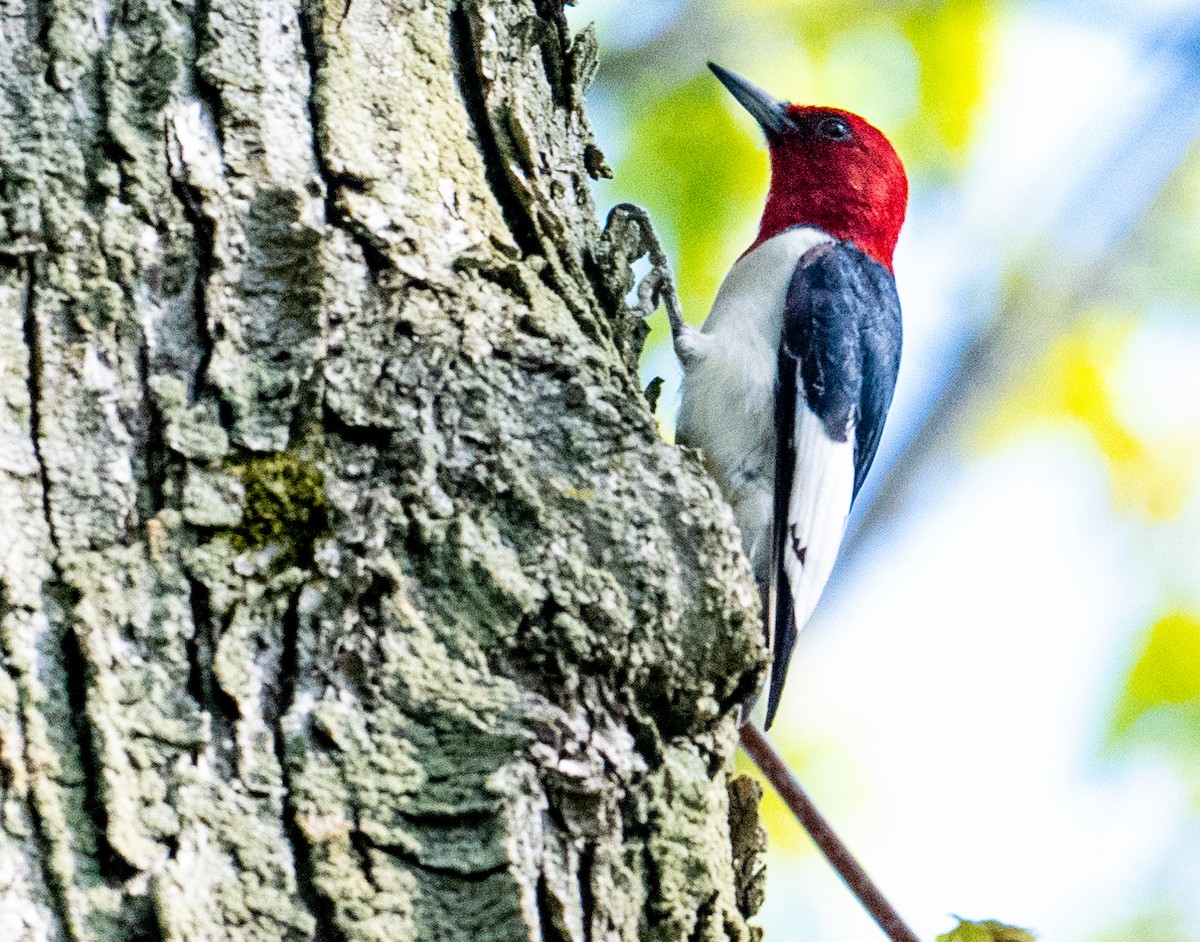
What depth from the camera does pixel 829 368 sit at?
3363 mm

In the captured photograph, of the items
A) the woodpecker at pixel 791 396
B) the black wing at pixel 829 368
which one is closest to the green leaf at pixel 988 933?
the woodpecker at pixel 791 396

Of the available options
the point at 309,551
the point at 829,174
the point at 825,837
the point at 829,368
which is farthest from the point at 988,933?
the point at 829,174

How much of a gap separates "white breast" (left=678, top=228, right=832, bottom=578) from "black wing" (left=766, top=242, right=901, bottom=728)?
36 mm

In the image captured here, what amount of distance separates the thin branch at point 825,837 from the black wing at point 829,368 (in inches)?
26.6

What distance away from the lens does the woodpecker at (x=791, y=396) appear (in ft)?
10.3

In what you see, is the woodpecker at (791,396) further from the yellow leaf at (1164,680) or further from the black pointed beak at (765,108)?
the yellow leaf at (1164,680)

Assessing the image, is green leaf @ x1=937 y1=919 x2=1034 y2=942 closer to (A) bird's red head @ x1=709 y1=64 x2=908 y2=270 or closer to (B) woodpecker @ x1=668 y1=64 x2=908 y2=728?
(B) woodpecker @ x1=668 y1=64 x2=908 y2=728

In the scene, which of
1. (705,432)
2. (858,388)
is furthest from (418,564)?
(858,388)

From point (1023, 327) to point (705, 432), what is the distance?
180 cm

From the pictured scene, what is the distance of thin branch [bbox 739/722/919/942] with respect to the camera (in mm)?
1843

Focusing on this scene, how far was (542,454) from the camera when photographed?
61.1 inches

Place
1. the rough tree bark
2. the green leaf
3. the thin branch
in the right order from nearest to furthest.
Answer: the rough tree bark
the thin branch
the green leaf

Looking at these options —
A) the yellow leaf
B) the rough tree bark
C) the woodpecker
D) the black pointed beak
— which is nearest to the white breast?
the woodpecker

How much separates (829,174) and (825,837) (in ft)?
8.25
